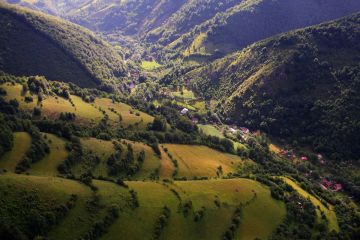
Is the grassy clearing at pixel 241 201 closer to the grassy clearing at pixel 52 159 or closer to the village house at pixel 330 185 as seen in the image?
the village house at pixel 330 185

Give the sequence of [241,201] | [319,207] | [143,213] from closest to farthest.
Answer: [143,213], [241,201], [319,207]

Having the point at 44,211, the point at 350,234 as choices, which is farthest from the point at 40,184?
the point at 350,234

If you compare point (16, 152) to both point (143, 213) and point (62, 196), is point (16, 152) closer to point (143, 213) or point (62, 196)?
point (62, 196)

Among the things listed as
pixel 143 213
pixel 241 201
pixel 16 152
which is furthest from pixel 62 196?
pixel 241 201

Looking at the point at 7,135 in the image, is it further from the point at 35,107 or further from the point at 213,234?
the point at 213,234

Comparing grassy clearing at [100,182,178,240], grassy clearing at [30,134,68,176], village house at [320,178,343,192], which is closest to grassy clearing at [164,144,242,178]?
grassy clearing at [100,182,178,240]

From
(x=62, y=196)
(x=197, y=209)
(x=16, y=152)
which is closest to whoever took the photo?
(x=62, y=196)
